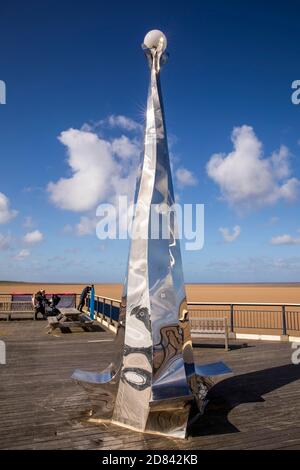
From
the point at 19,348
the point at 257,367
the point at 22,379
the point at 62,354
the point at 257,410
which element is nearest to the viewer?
the point at 257,410

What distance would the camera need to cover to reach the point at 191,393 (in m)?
4.89

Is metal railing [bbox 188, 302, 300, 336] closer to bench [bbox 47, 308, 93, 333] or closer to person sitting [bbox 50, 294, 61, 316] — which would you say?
bench [bbox 47, 308, 93, 333]

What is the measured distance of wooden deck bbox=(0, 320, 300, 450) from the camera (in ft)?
14.8

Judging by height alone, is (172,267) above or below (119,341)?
above

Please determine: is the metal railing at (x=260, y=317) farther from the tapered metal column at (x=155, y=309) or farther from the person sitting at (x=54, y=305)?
the tapered metal column at (x=155, y=309)

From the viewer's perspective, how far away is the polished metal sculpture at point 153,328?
4723 millimetres

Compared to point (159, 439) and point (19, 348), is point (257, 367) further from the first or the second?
point (19, 348)

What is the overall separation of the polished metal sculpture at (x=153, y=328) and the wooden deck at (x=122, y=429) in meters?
0.29

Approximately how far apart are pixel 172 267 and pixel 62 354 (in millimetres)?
5871

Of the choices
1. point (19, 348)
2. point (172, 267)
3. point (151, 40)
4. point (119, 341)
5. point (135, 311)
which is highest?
point (151, 40)

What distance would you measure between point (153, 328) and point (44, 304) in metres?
13.4

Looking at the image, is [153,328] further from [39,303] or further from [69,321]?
[39,303]

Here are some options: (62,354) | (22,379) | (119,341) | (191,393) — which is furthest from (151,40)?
(62,354)
